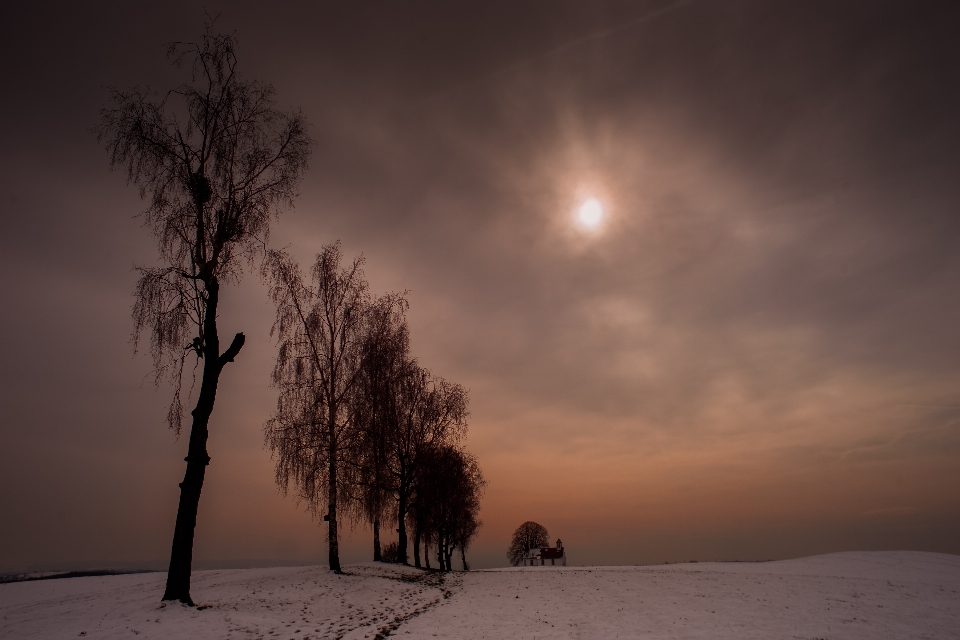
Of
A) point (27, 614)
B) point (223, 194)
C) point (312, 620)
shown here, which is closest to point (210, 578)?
point (27, 614)

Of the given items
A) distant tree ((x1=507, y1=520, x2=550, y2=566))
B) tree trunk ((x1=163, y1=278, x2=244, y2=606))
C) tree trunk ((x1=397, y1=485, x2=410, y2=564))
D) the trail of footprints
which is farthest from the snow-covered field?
distant tree ((x1=507, y1=520, x2=550, y2=566))

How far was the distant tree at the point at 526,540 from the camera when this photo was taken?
8019 centimetres

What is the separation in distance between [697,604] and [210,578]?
68.5ft

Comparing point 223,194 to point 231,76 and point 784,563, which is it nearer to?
point 231,76

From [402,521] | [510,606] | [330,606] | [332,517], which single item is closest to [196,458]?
[330,606]

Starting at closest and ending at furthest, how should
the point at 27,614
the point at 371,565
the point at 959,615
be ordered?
1. the point at 27,614
2. the point at 959,615
3. the point at 371,565

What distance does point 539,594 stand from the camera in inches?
819

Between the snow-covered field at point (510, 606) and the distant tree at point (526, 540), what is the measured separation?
194 feet

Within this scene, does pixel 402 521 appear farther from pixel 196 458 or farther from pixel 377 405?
pixel 196 458

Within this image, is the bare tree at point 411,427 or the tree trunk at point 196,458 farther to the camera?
the bare tree at point 411,427

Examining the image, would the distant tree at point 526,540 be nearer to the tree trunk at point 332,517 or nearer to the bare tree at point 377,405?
the bare tree at point 377,405

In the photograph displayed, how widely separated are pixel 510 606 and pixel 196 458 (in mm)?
11812

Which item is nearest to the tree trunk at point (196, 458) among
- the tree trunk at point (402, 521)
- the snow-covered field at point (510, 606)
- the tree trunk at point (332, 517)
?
the snow-covered field at point (510, 606)

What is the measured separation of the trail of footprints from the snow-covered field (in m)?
0.05
